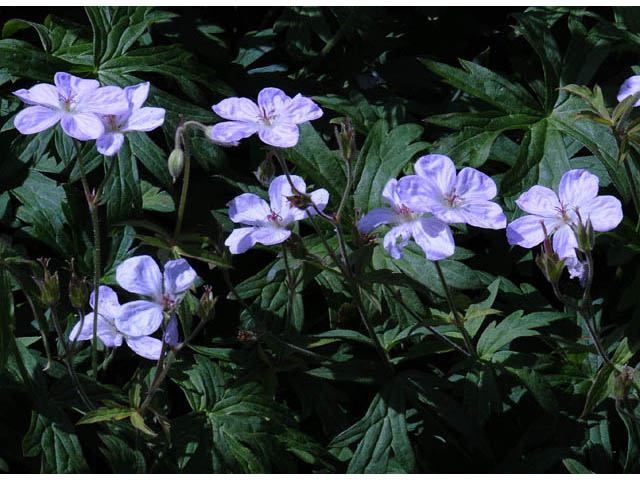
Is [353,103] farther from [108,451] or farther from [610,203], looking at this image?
[108,451]

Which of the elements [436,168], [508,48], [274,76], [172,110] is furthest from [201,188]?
[508,48]

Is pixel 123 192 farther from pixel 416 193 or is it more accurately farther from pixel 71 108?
pixel 416 193

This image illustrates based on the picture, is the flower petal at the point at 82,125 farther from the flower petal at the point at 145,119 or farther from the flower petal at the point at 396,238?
the flower petal at the point at 396,238

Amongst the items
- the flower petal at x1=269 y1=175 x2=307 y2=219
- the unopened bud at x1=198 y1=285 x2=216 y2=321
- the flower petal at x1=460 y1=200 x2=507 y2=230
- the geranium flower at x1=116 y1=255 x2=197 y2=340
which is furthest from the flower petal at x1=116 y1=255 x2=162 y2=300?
the flower petal at x1=460 y1=200 x2=507 y2=230

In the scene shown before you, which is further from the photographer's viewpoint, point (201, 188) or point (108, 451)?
point (201, 188)

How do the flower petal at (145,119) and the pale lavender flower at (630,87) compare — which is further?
the pale lavender flower at (630,87)

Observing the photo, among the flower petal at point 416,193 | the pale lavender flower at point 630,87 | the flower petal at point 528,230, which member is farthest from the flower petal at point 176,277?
the pale lavender flower at point 630,87
